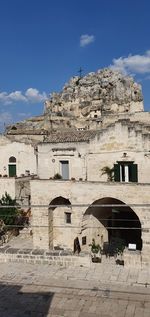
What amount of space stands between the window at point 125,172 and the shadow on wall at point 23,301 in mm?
9703

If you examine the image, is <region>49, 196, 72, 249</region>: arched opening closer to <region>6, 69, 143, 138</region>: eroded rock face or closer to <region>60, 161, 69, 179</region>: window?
<region>60, 161, 69, 179</region>: window

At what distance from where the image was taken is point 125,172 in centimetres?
2409

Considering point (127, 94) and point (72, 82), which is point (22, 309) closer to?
point (127, 94)

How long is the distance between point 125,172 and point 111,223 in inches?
158

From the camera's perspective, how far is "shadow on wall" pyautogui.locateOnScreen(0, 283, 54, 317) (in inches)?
597

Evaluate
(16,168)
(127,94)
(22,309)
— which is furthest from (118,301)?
(127,94)

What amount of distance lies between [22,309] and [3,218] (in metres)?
11.9

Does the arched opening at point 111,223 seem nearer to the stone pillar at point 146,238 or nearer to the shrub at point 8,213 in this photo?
the stone pillar at point 146,238

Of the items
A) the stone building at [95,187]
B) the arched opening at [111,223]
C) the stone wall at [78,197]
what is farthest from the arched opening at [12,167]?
the arched opening at [111,223]

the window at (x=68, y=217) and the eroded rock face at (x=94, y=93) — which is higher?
the eroded rock face at (x=94, y=93)

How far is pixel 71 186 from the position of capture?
2225cm

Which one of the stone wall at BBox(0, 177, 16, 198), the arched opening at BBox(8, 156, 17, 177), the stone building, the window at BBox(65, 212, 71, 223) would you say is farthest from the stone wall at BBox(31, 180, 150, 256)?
the arched opening at BBox(8, 156, 17, 177)

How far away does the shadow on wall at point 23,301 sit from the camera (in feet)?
49.7

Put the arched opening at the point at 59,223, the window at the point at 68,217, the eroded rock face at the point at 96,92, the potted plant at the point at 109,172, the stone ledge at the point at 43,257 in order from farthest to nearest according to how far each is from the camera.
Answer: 1. the eroded rock face at the point at 96,92
2. the potted plant at the point at 109,172
3. the window at the point at 68,217
4. the arched opening at the point at 59,223
5. the stone ledge at the point at 43,257
